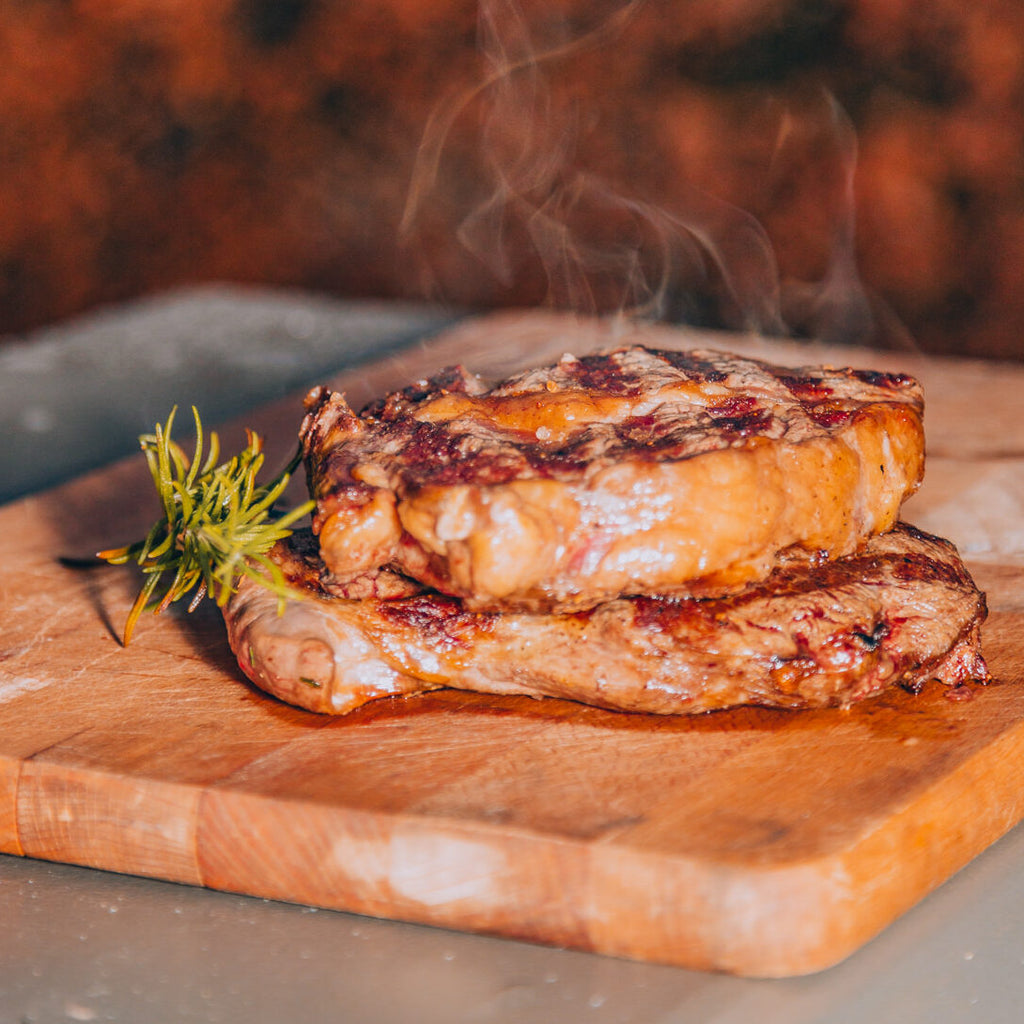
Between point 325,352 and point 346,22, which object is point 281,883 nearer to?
point 325,352

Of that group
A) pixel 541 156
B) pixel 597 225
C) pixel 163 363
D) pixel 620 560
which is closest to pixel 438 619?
pixel 620 560

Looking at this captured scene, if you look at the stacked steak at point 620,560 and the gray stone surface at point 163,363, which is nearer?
the stacked steak at point 620,560

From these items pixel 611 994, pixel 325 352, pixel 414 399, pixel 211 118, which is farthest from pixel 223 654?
pixel 211 118

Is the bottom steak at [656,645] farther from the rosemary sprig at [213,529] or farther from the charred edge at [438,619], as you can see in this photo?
the rosemary sprig at [213,529]

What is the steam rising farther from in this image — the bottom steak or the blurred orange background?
the bottom steak

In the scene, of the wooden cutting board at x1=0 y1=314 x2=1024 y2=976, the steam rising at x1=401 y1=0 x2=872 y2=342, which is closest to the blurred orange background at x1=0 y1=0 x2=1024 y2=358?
the steam rising at x1=401 y1=0 x2=872 y2=342

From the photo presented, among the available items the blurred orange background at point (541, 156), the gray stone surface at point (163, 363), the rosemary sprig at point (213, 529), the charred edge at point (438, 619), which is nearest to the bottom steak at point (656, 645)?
the charred edge at point (438, 619)
